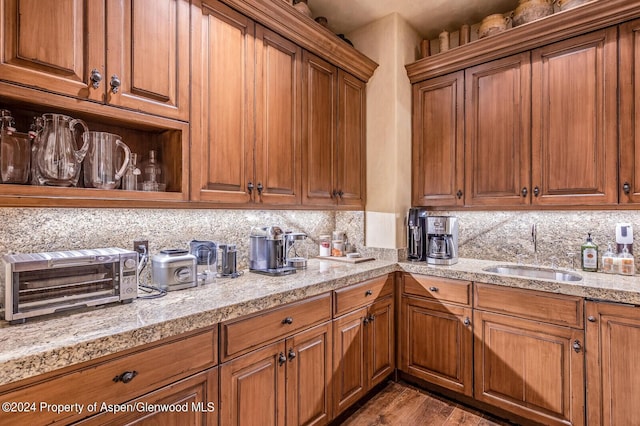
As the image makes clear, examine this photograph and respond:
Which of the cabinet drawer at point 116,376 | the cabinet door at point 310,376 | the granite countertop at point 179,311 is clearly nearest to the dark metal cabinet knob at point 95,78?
the granite countertop at point 179,311

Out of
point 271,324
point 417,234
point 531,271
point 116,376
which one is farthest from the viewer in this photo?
point 417,234

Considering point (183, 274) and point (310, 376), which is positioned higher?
point (183, 274)

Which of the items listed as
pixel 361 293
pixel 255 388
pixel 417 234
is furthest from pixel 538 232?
pixel 255 388

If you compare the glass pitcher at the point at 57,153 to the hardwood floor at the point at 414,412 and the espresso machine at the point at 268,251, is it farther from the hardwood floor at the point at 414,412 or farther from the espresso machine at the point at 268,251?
the hardwood floor at the point at 414,412

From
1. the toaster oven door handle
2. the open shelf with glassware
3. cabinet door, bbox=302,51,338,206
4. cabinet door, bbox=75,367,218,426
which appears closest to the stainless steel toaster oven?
the toaster oven door handle

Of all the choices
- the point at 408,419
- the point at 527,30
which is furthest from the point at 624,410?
the point at 527,30

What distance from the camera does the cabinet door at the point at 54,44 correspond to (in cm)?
119

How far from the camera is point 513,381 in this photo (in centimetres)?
213

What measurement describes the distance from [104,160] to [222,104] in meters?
0.67

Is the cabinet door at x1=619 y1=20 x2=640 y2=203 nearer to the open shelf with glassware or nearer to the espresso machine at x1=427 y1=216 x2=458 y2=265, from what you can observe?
the espresso machine at x1=427 y1=216 x2=458 y2=265

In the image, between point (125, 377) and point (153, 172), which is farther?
point (153, 172)

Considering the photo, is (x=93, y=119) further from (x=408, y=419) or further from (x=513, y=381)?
(x=513, y=381)

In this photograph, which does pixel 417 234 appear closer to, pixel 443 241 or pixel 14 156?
pixel 443 241

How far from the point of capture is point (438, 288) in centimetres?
246
